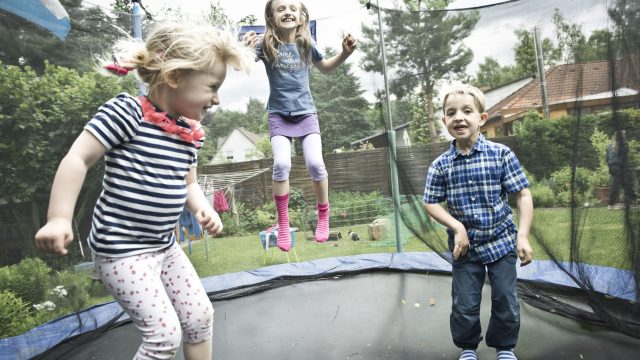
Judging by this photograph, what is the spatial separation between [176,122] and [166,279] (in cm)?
41

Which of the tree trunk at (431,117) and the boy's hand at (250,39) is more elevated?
the boy's hand at (250,39)

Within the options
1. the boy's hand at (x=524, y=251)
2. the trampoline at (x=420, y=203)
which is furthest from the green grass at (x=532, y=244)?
the boy's hand at (x=524, y=251)

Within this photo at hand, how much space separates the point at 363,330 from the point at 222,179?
1.58 meters

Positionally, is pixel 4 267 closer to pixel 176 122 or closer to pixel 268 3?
pixel 176 122

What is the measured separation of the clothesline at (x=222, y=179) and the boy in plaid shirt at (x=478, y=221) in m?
1.84

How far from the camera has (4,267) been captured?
188 cm

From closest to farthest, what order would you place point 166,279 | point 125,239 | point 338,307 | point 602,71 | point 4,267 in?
point 125,239 < point 166,279 < point 602,71 < point 4,267 < point 338,307

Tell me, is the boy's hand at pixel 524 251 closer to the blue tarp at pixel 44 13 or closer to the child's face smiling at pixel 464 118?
the child's face smiling at pixel 464 118

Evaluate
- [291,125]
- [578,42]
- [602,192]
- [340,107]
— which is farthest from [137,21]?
[602,192]

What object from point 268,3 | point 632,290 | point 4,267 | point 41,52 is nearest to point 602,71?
point 632,290

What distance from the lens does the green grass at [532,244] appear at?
69.0 inches

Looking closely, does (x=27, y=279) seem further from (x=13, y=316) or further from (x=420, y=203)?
(x=420, y=203)

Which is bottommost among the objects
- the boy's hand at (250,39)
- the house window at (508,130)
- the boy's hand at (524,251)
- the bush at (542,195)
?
the boy's hand at (524,251)

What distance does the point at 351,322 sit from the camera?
2.13 meters
